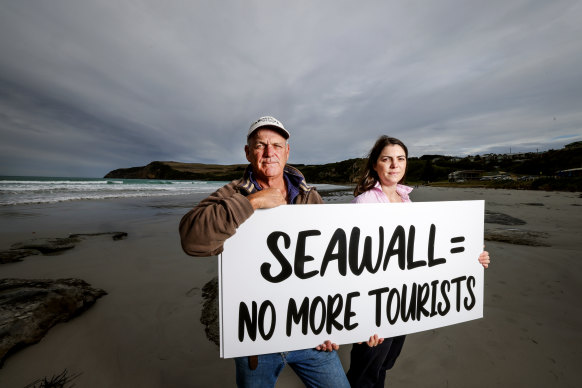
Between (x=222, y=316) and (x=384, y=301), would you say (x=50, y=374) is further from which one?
(x=384, y=301)

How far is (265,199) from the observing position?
135 cm

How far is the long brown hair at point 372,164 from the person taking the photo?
221 centimetres

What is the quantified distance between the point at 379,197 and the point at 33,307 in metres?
4.14

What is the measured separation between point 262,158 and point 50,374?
2944 millimetres

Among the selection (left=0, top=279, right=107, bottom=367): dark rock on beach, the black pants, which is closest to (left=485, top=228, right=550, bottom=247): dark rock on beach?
the black pants

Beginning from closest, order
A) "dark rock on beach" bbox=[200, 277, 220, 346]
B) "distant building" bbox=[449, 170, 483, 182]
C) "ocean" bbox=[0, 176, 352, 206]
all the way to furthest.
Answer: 1. "dark rock on beach" bbox=[200, 277, 220, 346]
2. "ocean" bbox=[0, 176, 352, 206]
3. "distant building" bbox=[449, 170, 483, 182]

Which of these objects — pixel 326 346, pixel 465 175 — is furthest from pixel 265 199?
pixel 465 175

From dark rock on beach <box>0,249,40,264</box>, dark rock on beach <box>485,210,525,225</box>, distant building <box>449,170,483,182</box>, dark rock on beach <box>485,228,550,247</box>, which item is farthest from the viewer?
distant building <box>449,170,483,182</box>

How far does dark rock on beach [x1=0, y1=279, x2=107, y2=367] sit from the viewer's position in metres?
2.16

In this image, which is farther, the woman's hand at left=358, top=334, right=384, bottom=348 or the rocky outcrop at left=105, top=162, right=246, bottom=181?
the rocky outcrop at left=105, top=162, right=246, bottom=181

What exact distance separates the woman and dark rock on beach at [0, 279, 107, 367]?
3.35 meters

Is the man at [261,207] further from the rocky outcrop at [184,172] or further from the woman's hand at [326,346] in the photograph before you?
the rocky outcrop at [184,172]

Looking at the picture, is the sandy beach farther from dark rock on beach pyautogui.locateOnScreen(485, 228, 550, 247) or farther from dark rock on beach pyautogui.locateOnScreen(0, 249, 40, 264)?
dark rock on beach pyautogui.locateOnScreen(485, 228, 550, 247)

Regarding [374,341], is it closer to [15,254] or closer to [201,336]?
[201,336]
